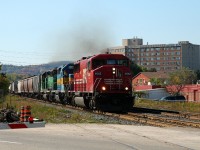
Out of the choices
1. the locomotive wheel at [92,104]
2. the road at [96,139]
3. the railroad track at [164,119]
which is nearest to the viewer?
the road at [96,139]

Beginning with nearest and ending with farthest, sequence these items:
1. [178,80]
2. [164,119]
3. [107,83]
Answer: [164,119] < [107,83] < [178,80]

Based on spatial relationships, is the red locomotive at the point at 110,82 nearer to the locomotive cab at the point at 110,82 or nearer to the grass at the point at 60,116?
the locomotive cab at the point at 110,82

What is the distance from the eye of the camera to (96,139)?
13.3 m

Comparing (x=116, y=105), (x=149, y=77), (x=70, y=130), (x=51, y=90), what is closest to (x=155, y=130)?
(x=70, y=130)

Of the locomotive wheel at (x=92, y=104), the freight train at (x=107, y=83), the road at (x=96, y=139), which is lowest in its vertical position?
the road at (x=96, y=139)

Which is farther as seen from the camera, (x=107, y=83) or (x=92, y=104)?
(x=92, y=104)

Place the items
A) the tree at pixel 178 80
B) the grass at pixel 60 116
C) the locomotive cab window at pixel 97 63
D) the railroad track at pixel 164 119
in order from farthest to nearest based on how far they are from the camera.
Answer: the tree at pixel 178 80 → the locomotive cab window at pixel 97 63 → the grass at pixel 60 116 → the railroad track at pixel 164 119

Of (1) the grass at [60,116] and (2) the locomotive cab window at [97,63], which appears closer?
(1) the grass at [60,116]

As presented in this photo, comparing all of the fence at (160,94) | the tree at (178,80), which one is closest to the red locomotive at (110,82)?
the fence at (160,94)

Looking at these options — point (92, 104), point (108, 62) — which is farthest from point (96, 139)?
point (92, 104)

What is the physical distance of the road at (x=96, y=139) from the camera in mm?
11617

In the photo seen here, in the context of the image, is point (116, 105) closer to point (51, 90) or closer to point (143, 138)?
point (143, 138)

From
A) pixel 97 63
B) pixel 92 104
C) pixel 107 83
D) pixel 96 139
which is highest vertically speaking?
pixel 97 63

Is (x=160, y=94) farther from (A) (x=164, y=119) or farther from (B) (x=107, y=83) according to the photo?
(A) (x=164, y=119)
